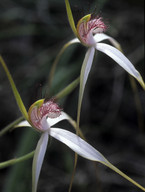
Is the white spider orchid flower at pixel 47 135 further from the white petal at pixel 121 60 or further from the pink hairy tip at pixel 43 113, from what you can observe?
the white petal at pixel 121 60

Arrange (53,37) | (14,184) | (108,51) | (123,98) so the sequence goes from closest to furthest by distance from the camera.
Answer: (108,51)
(14,184)
(123,98)
(53,37)

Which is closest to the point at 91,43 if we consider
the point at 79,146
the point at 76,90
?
the point at 79,146

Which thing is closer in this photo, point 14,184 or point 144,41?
point 14,184

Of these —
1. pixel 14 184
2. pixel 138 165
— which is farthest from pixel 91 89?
pixel 14 184

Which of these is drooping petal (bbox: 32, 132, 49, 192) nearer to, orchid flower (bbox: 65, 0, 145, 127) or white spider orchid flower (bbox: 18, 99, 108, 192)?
white spider orchid flower (bbox: 18, 99, 108, 192)

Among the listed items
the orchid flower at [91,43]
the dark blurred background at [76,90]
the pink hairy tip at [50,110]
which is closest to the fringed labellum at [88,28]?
the orchid flower at [91,43]

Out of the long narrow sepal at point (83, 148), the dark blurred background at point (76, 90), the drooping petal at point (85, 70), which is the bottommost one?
the dark blurred background at point (76, 90)

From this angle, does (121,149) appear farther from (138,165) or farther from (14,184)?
(14,184)

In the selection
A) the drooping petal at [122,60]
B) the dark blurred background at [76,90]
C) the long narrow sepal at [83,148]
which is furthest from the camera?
the dark blurred background at [76,90]

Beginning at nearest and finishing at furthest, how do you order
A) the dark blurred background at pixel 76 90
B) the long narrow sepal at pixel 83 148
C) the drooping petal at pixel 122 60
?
1. the long narrow sepal at pixel 83 148
2. the drooping petal at pixel 122 60
3. the dark blurred background at pixel 76 90
